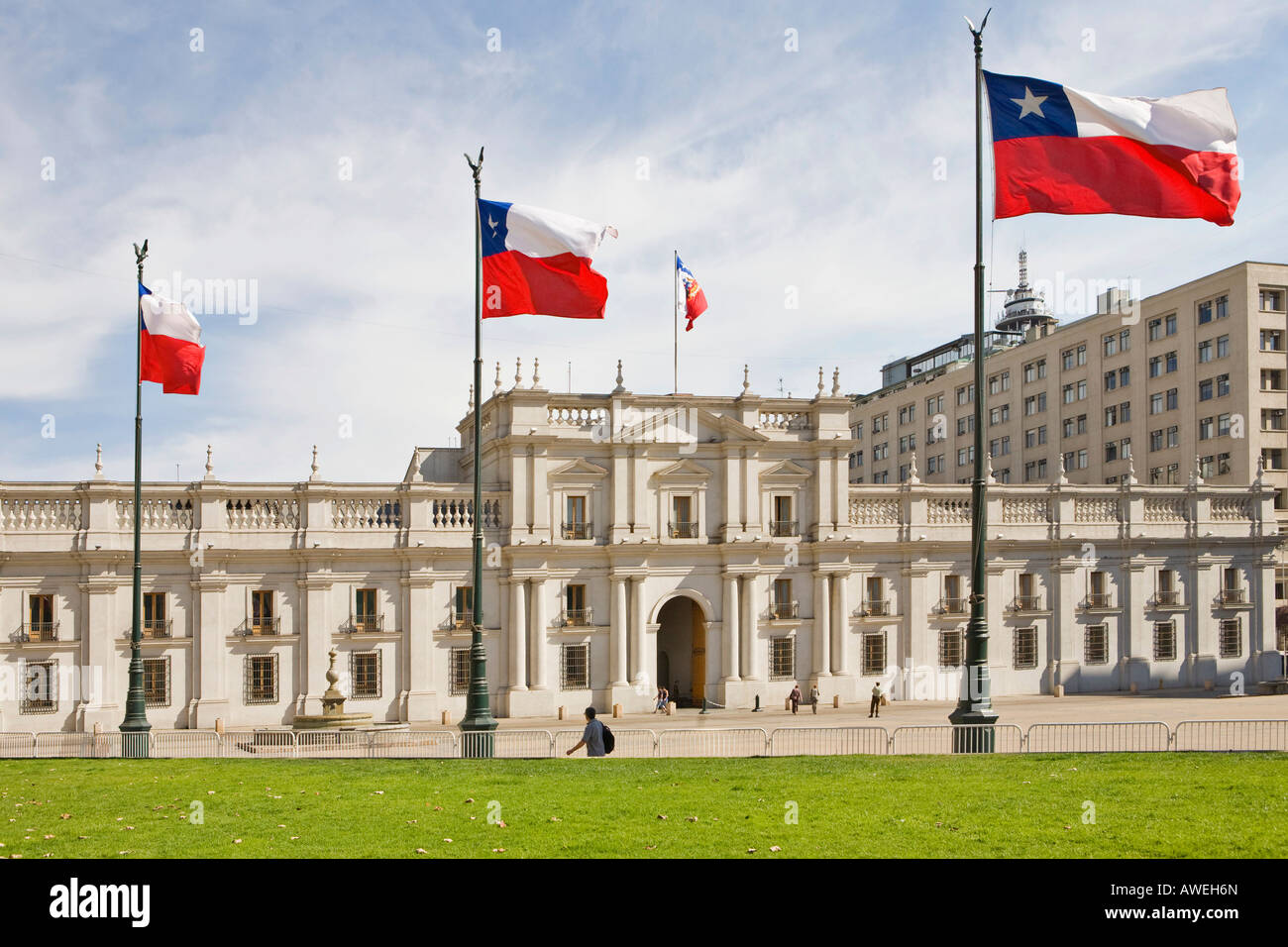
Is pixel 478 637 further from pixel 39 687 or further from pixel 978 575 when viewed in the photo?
pixel 39 687

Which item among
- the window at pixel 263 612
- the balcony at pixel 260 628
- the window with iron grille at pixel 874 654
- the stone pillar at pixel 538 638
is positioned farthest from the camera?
the window with iron grille at pixel 874 654

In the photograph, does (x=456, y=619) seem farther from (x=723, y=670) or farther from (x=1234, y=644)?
(x=1234, y=644)

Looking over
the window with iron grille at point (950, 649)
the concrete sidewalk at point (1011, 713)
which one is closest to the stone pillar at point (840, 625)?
the concrete sidewalk at point (1011, 713)

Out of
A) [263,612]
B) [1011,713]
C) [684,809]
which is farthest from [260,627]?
[684,809]

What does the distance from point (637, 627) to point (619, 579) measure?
2350 millimetres

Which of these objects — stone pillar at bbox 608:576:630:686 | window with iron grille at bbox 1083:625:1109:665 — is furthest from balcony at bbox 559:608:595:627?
window with iron grille at bbox 1083:625:1109:665

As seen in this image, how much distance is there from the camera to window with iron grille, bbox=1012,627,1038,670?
59.8 m

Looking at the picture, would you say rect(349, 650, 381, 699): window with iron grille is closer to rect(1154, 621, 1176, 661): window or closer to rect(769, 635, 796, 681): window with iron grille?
rect(769, 635, 796, 681): window with iron grille

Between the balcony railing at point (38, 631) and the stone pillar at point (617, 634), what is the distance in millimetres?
22602

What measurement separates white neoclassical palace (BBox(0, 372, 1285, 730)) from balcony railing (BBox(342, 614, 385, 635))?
91mm

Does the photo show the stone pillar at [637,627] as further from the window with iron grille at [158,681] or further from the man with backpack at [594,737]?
the man with backpack at [594,737]

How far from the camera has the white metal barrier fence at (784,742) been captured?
27125 millimetres

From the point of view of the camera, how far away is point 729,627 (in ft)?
183
